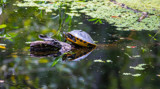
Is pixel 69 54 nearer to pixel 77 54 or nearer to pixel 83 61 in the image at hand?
pixel 77 54

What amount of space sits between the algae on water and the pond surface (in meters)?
0.32

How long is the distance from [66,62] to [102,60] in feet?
1.33

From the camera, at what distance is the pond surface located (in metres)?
2.37

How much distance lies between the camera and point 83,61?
289cm

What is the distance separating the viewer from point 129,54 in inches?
124

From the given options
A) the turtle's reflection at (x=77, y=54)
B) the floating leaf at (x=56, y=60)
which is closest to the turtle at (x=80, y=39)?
the turtle's reflection at (x=77, y=54)

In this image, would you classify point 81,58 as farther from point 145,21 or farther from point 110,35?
point 145,21

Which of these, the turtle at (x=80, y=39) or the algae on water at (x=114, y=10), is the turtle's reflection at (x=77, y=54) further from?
the algae on water at (x=114, y=10)

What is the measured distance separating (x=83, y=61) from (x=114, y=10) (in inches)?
99.4

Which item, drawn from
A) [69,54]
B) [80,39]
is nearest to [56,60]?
[69,54]

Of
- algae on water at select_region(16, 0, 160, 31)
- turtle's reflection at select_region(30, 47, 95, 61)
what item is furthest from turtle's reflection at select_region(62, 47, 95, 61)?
algae on water at select_region(16, 0, 160, 31)

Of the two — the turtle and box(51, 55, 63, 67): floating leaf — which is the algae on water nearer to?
the turtle

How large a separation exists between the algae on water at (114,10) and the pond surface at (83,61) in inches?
12.5

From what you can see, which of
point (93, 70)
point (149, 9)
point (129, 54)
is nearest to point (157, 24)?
point (149, 9)
